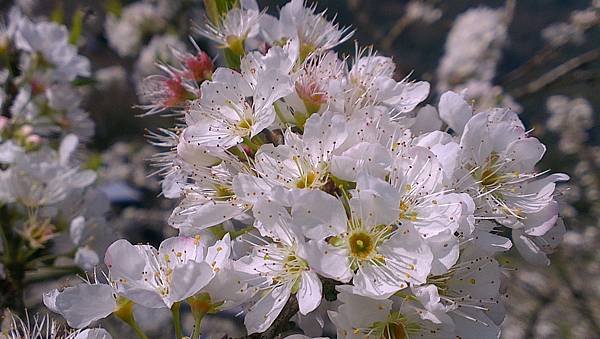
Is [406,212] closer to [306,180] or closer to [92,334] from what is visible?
[306,180]

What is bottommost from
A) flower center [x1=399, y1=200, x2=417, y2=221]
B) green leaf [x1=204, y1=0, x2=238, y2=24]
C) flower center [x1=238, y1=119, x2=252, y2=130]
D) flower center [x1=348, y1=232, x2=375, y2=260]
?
flower center [x1=348, y1=232, x2=375, y2=260]

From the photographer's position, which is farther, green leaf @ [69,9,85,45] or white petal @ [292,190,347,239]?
green leaf @ [69,9,85,45]

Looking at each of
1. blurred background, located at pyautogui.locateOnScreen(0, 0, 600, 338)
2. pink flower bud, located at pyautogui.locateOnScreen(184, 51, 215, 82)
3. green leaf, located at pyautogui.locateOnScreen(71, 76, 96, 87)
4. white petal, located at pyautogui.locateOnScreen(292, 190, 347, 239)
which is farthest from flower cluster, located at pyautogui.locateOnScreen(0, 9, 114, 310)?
white petal, located at pyautogui.locateOnScreen(292, 190, 347, 239)

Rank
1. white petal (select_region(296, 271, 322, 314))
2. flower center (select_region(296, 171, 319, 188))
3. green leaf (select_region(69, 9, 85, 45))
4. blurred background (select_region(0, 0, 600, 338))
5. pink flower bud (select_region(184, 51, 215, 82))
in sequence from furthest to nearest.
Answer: blurred background (select_region(0, 0, 600, 338)) → green leaf (select_region(69, 9, 85, 45)) → pink flower bud (select_region(184, 51, 215, 82)) → flower center (select_region(296, 171, 319, 188)) → white petal (select_region(296, 271, 322, 314))

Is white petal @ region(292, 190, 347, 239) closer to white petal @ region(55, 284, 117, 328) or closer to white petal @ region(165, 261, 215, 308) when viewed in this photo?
white petal @ region(165, 261, 215, 308)

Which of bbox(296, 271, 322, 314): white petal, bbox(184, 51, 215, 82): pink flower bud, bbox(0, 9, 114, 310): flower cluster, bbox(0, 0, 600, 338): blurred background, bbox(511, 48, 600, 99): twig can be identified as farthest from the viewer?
bbox(0, 0, 600, 338): blurred background

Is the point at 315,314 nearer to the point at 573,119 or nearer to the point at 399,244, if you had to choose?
the point at 399,244

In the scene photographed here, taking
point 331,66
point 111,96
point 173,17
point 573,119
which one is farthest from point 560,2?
point 331,66
